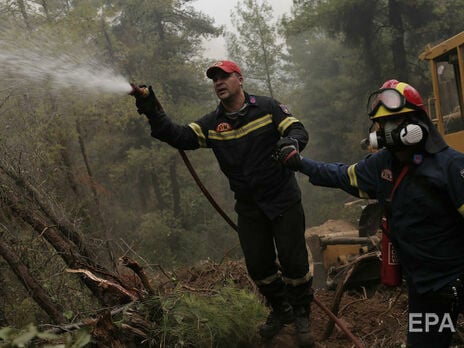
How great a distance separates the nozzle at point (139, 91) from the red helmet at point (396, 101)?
1.92 m

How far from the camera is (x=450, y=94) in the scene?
7.21 m

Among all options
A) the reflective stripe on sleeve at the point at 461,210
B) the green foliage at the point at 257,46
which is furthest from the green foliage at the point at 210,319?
the green foliage at the point at 257,46

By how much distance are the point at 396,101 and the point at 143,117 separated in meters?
21.2

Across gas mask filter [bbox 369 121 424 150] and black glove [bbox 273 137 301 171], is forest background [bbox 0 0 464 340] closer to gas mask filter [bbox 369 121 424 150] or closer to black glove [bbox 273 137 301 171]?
black glove [bbox 273 137 301 171]

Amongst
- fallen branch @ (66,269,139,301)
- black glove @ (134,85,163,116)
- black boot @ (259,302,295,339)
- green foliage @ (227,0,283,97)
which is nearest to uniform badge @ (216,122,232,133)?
black glove @ (134,85,163,116)

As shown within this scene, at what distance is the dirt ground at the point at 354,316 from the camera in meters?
3.95

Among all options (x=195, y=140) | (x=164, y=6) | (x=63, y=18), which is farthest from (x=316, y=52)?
(x=195, y=140)

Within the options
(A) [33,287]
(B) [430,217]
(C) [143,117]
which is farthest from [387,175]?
(C) [143,117]

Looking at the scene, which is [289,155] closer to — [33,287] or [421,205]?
[421,205]

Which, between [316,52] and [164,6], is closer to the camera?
[164,6]

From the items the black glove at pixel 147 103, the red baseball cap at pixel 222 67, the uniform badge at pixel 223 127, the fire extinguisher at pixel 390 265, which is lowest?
the fire extinguisher at pixel 390 265

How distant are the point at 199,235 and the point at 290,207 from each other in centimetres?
1954

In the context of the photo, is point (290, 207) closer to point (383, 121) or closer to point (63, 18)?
point (383, 121)

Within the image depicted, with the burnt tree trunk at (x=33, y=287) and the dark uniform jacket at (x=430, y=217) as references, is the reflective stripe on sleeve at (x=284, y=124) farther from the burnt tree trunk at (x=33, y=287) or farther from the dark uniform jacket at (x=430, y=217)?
the burnt tree trunk at (x=33, y=287)
